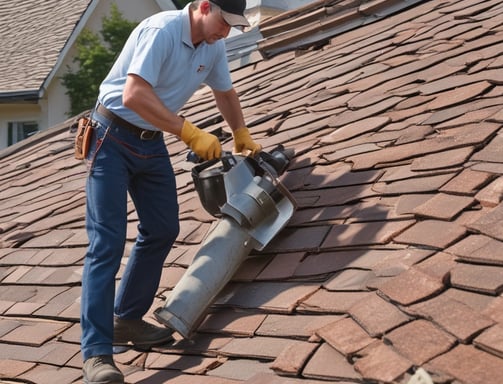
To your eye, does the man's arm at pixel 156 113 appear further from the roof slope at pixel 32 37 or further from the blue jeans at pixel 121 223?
→ the roof slope at pixel 32 37

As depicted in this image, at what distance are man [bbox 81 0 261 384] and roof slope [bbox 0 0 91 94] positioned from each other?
13329mm

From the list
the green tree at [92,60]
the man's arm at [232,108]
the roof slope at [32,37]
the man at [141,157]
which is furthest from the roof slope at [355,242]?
the green tree at [92,60]

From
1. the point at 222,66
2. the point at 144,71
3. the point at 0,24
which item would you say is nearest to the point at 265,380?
the point at 144,71

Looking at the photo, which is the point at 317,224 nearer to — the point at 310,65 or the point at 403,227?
the point at 403,227

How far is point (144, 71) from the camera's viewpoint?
3518mm

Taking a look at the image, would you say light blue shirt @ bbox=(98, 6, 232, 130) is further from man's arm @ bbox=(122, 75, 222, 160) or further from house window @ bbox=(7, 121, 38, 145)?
house window @ bbox=(7, 121, 38, 145)

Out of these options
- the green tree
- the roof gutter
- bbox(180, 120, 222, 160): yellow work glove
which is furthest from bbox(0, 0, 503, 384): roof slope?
the green tree

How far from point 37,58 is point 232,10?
48.8 ft

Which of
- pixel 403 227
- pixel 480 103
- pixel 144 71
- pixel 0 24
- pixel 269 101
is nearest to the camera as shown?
pixel 403 227

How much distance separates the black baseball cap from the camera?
11.9 feet

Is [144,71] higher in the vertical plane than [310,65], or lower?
higher

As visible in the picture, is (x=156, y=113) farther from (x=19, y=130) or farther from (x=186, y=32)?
(x=19, y=130)

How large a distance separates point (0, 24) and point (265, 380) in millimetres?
18443

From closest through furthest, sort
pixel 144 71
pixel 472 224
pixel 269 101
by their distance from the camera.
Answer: pixel 472 224
pixel 144 71
pixel 269 101
